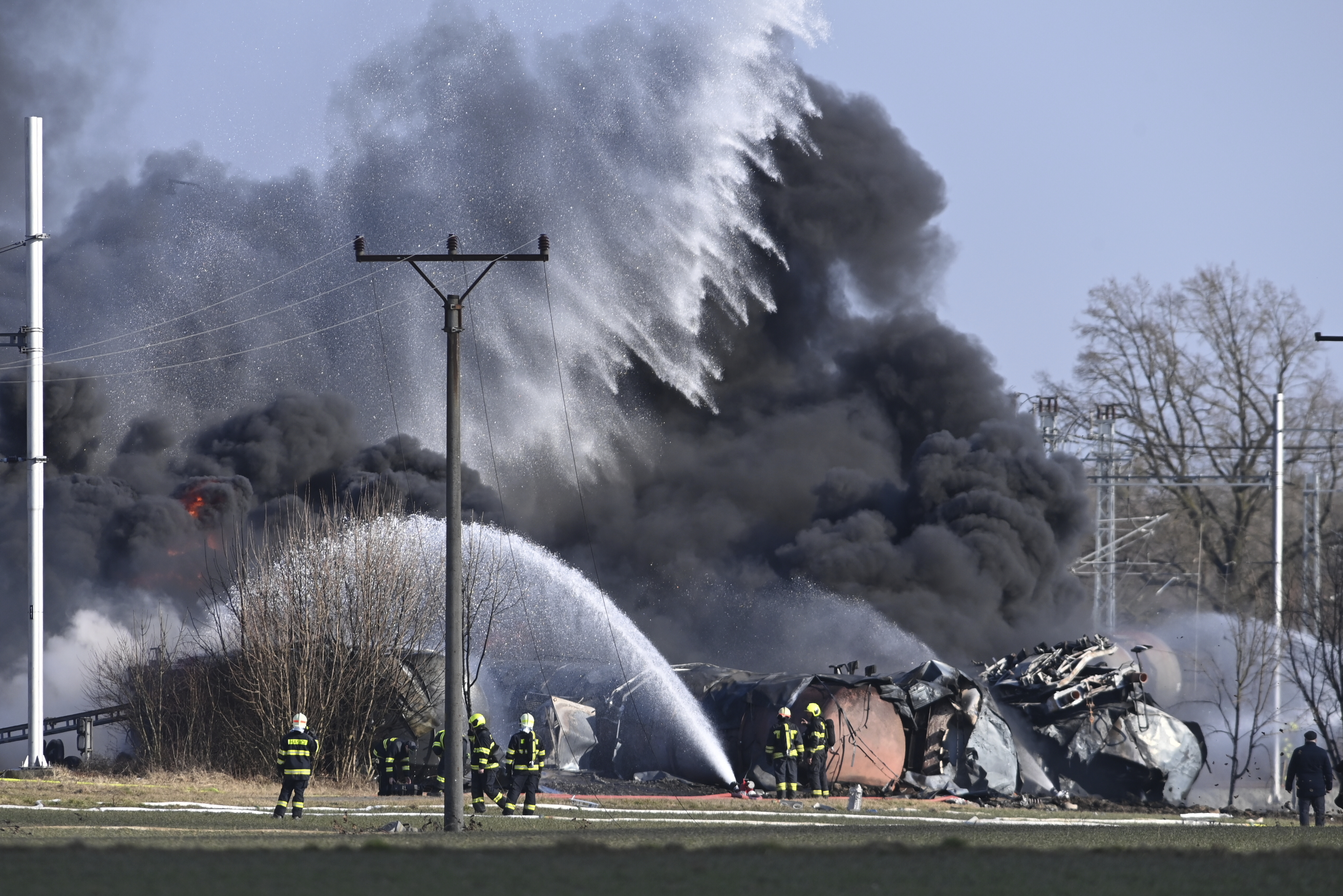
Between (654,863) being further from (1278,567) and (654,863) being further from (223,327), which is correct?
(223,327)

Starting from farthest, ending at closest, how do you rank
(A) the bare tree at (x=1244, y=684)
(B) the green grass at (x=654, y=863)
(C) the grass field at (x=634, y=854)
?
(A) the bare tree at (x=1244, y=684) < (C) the grass field at (x=634, y=854) < (B) the green grass at (x=654, y=863)

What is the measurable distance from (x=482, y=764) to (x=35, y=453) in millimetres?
12033

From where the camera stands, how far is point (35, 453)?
29.1 m

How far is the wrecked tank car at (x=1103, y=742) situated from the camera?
31.1 m

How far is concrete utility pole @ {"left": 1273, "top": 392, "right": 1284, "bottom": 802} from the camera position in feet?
119

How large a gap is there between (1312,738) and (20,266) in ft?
212

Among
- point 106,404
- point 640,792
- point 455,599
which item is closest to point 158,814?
point 455,599

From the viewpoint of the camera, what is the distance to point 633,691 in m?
30.5

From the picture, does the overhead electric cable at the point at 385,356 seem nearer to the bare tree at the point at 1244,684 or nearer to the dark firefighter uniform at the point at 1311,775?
the bare tree at the point at 1244,684

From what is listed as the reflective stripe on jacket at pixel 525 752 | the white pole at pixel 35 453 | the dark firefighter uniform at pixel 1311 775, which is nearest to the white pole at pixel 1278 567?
the dark firefighter uniform at pixel 1311 775

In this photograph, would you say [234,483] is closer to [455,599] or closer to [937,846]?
[455,599]

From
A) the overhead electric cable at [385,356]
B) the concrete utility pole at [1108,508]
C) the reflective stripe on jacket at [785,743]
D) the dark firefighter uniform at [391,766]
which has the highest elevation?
the overhead electric cable at [385,356]

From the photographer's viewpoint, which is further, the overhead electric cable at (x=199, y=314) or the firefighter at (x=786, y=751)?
the overhead electric cable at (x=199, y=314)

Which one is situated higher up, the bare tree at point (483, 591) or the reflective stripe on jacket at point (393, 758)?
the bare tree at point (483, 591)
